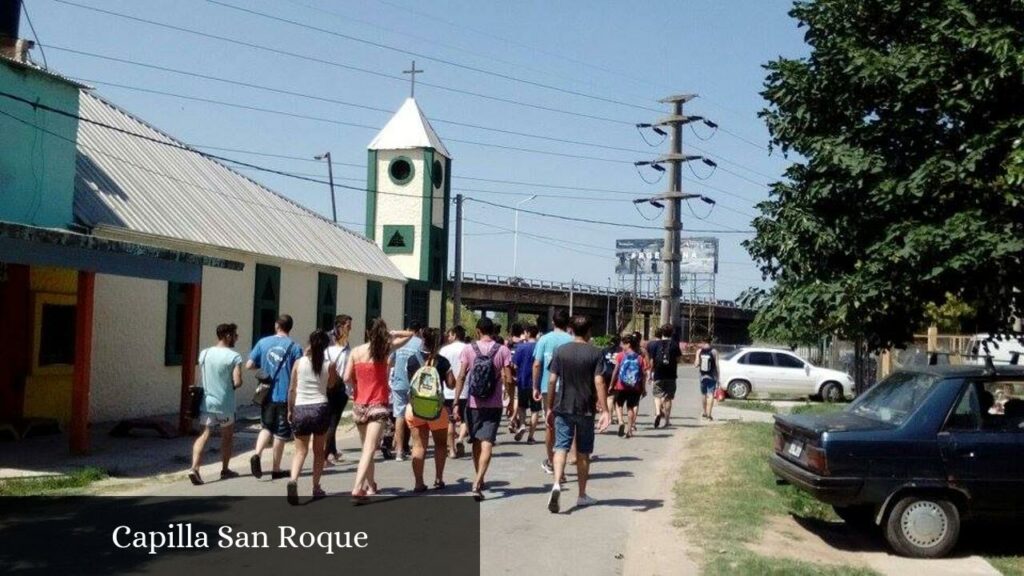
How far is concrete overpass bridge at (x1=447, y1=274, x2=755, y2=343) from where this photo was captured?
7450cm

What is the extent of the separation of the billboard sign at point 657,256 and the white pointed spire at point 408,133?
5321 centimetres

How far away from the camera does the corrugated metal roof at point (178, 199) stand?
16641 mm

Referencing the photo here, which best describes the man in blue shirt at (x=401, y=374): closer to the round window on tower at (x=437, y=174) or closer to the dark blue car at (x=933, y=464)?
the dark blue car at (x=933, y=464)

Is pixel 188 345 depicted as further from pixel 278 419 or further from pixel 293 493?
pixel 293 493

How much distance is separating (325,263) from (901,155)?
16.3m

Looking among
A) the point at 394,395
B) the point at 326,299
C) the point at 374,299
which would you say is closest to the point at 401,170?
the point at 374,299

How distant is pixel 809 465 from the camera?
27.0 feet

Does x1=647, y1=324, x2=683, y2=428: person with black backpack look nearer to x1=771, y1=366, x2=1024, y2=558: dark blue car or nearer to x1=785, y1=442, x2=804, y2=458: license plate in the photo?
x1=785, y1=442, x2=804, y2=458: license plate

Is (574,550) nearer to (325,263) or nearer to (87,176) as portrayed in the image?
(87,176)

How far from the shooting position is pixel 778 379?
89.7ft

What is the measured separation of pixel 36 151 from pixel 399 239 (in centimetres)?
1870

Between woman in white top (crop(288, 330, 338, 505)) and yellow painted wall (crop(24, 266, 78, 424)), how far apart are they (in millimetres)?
7118

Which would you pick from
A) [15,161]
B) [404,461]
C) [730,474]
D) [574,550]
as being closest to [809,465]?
[574,550]

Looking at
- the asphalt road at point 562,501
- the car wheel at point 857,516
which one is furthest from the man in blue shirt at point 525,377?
the car wheel at point 857,516
